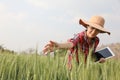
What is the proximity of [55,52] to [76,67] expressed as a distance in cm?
14

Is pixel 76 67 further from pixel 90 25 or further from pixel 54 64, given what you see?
pixel 90 25

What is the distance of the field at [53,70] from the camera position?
1662 millimetres

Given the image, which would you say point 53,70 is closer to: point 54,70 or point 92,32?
point 54,70

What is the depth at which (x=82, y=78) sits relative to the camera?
1602 millimetres

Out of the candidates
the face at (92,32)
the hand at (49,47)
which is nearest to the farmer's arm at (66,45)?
the hand at (49,47)

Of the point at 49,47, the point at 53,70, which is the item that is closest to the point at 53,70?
the point at 53,70

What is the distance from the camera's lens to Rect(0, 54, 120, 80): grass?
1.66m

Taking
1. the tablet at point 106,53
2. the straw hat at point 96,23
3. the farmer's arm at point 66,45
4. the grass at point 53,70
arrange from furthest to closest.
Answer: the straw hat at point 96,23 → the tablet at point 106,53 → the farmer's arm at point 66,45 → the grass at point 53,70

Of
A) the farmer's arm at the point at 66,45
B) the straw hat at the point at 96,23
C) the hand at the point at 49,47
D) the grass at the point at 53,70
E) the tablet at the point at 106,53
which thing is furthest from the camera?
the straw hat at the point at 96,23

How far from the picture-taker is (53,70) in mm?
1895

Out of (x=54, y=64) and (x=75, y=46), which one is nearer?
(x=54, y=64)

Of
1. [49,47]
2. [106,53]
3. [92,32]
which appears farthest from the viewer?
[92,32]

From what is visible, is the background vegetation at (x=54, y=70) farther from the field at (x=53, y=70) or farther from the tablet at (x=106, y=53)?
the tablet at (x=106, y=53)

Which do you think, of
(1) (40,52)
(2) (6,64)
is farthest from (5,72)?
(1) (40,52)
